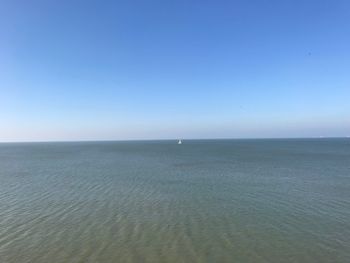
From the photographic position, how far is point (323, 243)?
Result: 14938mm

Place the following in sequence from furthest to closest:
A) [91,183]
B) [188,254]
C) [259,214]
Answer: [91,183], [259,214], [188,254]

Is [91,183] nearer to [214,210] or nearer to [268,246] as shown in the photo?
[214,210]

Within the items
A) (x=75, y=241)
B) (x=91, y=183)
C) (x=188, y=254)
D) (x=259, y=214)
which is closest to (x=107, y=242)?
(x=75, y=241)

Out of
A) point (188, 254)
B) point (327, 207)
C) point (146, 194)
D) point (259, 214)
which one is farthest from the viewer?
point (146, 194)

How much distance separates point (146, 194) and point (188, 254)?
14.7 meters

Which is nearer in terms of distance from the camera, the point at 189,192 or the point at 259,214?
the point at 259,214

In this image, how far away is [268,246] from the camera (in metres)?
14.4

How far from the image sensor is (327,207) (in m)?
22.7

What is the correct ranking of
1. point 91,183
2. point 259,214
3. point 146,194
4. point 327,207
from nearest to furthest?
point 259,214
point 327,207
point 146,194
point 91,183

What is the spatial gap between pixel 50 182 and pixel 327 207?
103 feet

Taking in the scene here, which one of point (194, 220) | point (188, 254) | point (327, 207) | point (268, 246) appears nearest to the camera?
point (188, 254)

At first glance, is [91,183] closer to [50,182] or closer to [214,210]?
[50,182]

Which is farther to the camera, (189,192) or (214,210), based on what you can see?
(189,192)

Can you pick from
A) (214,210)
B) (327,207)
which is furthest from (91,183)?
(327,207)
